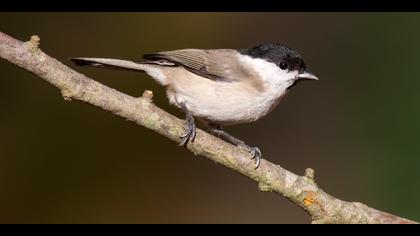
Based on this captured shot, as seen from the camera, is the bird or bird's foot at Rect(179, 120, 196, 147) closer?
bird's foot at Rect(179, 120, 196, 147)

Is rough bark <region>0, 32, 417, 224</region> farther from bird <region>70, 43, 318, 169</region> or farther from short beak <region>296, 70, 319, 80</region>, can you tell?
short beak <region>296, 70, 319, 80</region>

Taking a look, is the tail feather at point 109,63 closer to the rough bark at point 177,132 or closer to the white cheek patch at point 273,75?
the rough bark at point 177,132

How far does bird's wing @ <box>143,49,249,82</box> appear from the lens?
3.37 meters

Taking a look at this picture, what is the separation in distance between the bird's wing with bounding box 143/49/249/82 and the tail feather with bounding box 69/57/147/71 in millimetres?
71

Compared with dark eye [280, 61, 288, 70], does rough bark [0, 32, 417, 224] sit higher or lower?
lower

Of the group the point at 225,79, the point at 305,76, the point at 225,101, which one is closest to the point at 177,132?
the point at 225,101

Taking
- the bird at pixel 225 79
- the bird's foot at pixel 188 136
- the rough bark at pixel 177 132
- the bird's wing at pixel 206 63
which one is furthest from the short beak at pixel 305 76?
the bird's foot at pixel 188 136

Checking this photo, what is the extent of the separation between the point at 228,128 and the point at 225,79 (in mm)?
1577

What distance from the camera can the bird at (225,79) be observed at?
3.26 meters

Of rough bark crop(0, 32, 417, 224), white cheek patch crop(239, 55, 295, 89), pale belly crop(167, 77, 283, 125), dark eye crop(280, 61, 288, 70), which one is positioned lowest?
rough bark crop(0, 32, 417, 224)

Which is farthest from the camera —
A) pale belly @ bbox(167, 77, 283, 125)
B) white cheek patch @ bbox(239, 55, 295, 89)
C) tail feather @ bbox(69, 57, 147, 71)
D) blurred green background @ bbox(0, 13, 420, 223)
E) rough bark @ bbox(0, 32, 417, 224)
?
blurred green background @ bbox(0, 13, 420, 223)

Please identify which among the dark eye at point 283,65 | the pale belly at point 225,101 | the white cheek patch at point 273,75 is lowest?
the pale belly at point 225,101

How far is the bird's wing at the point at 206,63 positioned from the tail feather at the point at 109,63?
0.23 feet

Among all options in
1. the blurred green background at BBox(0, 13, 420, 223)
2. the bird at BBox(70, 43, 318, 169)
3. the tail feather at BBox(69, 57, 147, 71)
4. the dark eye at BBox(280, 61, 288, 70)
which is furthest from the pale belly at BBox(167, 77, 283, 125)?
the blurred green background at BBox(0, 13, 420, 223)
